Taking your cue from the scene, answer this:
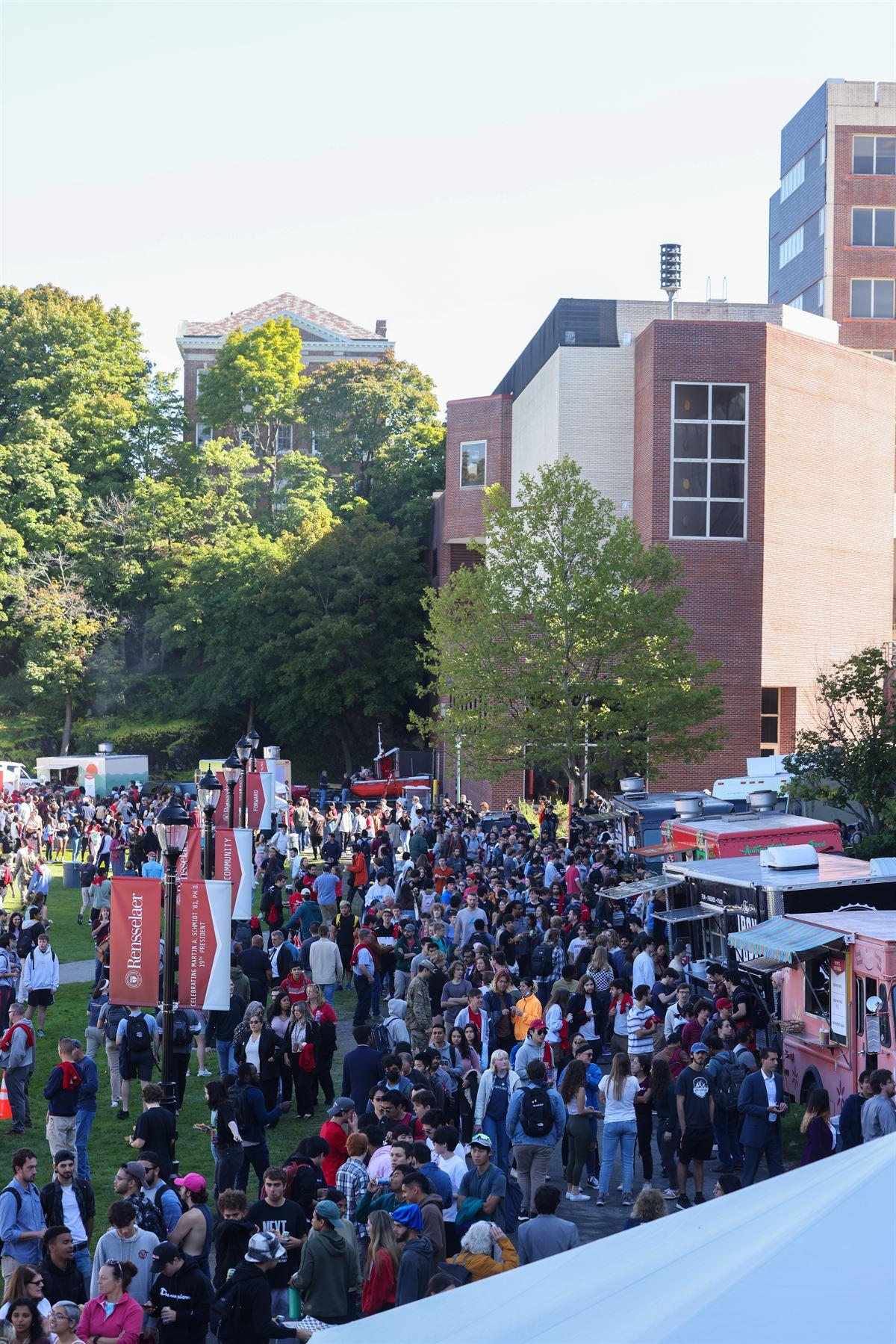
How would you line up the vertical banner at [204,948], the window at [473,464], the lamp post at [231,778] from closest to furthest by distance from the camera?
the vertical banner at [204,948] → the lamp post at [231,778] → the window at [473,464]

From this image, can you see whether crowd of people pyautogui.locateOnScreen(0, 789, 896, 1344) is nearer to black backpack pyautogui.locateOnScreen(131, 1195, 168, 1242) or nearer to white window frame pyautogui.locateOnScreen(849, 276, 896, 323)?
black backpack pyautogui.locateOnScreen(131, 1195, 168, 1242)

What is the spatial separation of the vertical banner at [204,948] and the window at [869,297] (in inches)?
2495

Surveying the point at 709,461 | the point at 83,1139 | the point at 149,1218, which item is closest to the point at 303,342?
the point at 709,461

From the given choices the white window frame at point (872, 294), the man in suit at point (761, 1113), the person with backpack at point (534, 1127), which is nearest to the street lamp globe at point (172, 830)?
the person with backpack at point (534, 1127)

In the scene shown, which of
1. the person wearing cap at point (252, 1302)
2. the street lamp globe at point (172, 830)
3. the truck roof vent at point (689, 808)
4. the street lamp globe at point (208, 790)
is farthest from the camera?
the truck roof vent at point (689, 808)

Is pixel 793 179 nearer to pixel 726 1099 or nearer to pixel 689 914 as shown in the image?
pixel 689 914

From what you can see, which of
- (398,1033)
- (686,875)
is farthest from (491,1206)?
(686,875)

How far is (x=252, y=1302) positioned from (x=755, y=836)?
14725 mm

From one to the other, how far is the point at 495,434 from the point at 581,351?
9.81 metres

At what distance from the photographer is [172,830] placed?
46.2ft

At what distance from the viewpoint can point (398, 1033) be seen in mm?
14234

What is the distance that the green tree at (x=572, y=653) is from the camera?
112 feet

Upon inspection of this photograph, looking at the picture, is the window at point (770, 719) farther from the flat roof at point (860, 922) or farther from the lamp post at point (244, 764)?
the flat roof at point (860, 922)

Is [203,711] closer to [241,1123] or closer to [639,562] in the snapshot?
[639,562]
